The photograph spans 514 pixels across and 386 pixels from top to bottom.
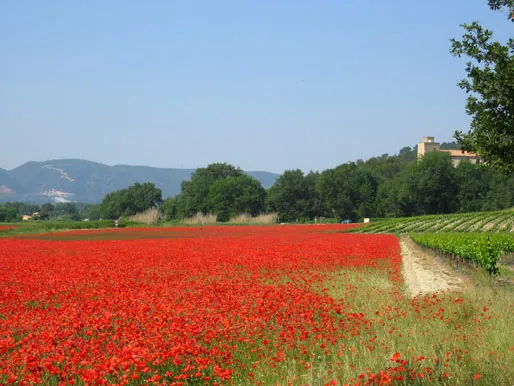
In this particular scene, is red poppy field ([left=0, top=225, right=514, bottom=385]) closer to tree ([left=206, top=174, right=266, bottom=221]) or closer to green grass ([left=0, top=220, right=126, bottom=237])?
green grass ([left=0, top=220, right=126, bottom=237])

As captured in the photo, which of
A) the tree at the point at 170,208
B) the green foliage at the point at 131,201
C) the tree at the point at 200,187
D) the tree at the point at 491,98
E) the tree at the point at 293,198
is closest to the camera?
the tree at the point at 491,98

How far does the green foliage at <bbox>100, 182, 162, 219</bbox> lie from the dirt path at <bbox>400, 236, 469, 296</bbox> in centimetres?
12915

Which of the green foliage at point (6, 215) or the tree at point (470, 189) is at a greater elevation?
the tree at point (470, 189)

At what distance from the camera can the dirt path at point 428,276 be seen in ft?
56.1

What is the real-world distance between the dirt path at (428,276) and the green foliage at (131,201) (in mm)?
129153

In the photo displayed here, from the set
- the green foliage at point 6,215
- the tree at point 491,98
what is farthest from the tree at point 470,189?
the tree at point 491,98

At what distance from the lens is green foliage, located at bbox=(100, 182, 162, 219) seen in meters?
157

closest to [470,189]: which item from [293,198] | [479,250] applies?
[293,198]

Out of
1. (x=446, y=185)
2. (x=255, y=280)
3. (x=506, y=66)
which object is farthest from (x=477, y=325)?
(x=446, y=185)

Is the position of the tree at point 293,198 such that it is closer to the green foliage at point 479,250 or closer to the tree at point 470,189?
the tree at point 470,189

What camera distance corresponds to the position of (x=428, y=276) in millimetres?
20703

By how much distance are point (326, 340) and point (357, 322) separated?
1492mm

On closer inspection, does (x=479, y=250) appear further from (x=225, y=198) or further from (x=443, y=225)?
(x=225, y=198)

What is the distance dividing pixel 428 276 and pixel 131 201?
144 meters
